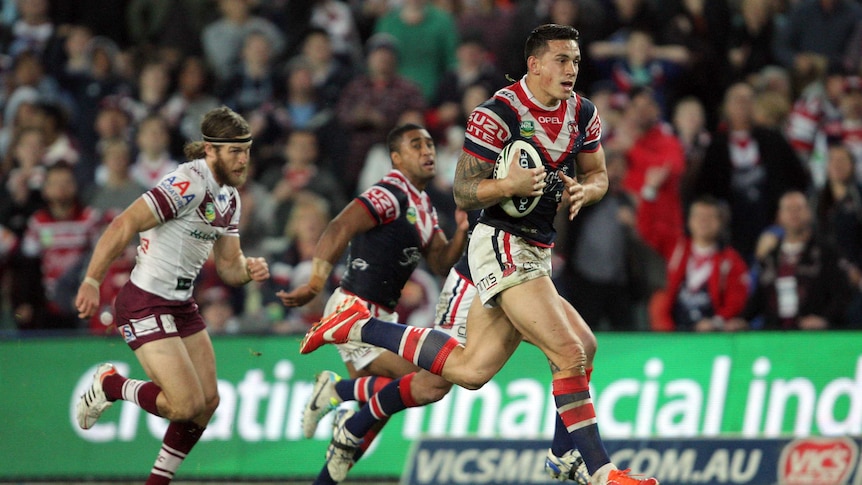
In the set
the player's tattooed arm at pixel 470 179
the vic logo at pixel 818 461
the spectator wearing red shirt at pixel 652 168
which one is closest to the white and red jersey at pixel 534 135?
the player's tattooed arm at pixel 470 179

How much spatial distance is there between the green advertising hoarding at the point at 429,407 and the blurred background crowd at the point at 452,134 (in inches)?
31.5

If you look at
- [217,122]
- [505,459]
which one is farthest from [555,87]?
[505,459]

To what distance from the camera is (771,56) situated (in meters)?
15.6

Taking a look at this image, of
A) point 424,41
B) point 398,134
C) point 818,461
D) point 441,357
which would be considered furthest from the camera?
point 424,41

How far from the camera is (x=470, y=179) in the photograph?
803cm

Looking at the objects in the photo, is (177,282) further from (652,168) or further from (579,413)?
(652,168)

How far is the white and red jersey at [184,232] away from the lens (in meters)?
9.02

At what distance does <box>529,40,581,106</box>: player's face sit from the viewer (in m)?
8.13

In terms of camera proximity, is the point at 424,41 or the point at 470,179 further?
the point at 424,41

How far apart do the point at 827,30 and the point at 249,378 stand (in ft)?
25.2

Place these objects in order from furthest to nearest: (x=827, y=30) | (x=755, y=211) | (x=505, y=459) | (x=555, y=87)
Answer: (x=827, y=30), (x=755, y=211), (x=505, y=459), (x=555, y=87)

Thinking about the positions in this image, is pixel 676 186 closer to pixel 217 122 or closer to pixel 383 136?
pixel 383 136

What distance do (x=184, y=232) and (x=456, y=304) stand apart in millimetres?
1922

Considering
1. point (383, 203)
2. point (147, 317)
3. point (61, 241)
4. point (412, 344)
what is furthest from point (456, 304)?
point (61, 241)
